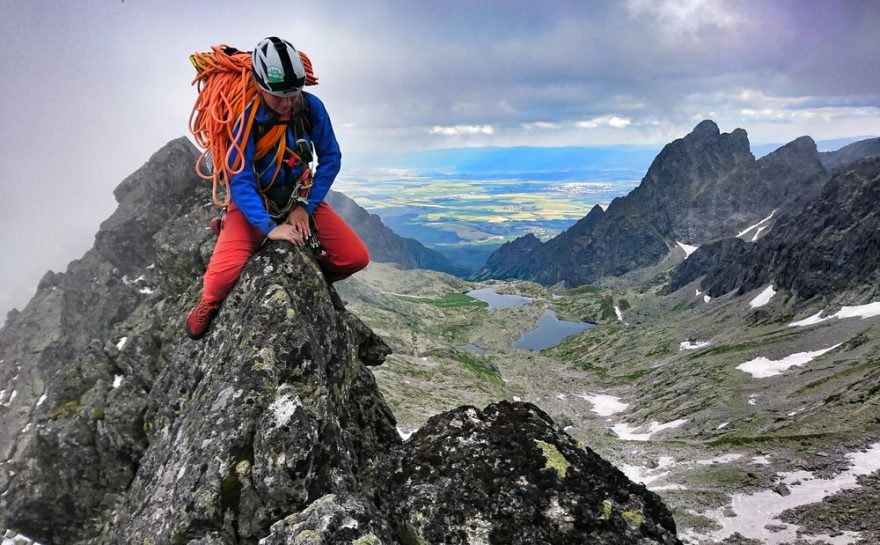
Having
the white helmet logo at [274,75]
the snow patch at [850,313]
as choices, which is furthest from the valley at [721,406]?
the white helmet logo at [274,75]

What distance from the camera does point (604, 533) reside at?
7387mm

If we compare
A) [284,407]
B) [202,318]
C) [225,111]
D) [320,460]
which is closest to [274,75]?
[225,111]

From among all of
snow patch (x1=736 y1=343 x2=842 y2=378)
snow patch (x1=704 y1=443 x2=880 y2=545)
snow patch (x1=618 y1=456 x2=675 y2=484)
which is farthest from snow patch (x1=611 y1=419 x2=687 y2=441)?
snow patch (x1=704 y1=443 x2=880 y2=545)

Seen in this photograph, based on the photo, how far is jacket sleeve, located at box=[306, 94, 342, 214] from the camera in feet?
37.5

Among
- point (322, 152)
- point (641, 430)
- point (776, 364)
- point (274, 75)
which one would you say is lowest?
point (641, 430)

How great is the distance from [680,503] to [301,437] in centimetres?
3842

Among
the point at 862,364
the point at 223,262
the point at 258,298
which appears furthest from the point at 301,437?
the point at 862,364

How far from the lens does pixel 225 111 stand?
10352 millimetres

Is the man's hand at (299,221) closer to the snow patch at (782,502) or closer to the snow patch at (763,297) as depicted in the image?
the snow patch at (782,502)

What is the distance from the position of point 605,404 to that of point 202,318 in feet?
A: 463

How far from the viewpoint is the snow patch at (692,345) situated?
165 m

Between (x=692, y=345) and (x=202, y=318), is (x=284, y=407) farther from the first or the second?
(x=692, y=345)

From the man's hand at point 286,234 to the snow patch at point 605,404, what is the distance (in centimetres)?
12950

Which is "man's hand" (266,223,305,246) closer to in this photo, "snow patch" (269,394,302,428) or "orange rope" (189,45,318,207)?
"orange rope" (189,45,318,207)
